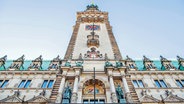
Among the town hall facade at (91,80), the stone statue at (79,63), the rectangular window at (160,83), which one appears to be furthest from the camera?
the rectangular window at (160,83)

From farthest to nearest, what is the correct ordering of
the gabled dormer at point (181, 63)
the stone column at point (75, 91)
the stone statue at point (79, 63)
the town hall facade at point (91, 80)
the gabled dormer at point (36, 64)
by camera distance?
the gabled dormer at point (181, 63), the gabled dormer at point (36, 64), the stone statue at point (79, 63), the town hall facade at point (91, 80), the stone column at point (75, 91)

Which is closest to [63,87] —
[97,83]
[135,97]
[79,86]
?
[79,86]

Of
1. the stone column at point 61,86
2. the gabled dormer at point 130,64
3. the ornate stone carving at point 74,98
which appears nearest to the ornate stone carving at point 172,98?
the gabled dormer at point 130,64

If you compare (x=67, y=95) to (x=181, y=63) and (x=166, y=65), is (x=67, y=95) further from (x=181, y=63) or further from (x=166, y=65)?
(x=181, y=63)

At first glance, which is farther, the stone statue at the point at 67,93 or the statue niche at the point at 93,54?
the statue niche at the point at 93,54

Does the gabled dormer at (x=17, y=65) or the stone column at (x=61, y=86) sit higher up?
the gabled dormer at (x=17, y=65)

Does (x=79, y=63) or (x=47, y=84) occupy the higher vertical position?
(x=79, y=63)

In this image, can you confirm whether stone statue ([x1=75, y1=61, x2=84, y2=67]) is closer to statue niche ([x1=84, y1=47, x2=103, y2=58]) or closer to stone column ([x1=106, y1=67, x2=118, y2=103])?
statue niche ([x1=84, y1=47, x2=103, y2=58])

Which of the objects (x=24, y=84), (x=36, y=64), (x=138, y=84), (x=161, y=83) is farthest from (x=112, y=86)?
(x=36, y=64)

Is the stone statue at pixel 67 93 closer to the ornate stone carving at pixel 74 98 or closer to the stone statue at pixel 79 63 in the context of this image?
the ornate stone carving at pixel 74 98

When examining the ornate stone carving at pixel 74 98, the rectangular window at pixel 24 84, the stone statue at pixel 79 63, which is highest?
the stone statue at pixel 79 63

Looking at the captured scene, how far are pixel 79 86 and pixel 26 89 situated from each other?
264 inches

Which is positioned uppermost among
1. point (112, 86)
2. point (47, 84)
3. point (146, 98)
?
point (47, 84)

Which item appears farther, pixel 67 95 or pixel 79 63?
pixel 79 63
